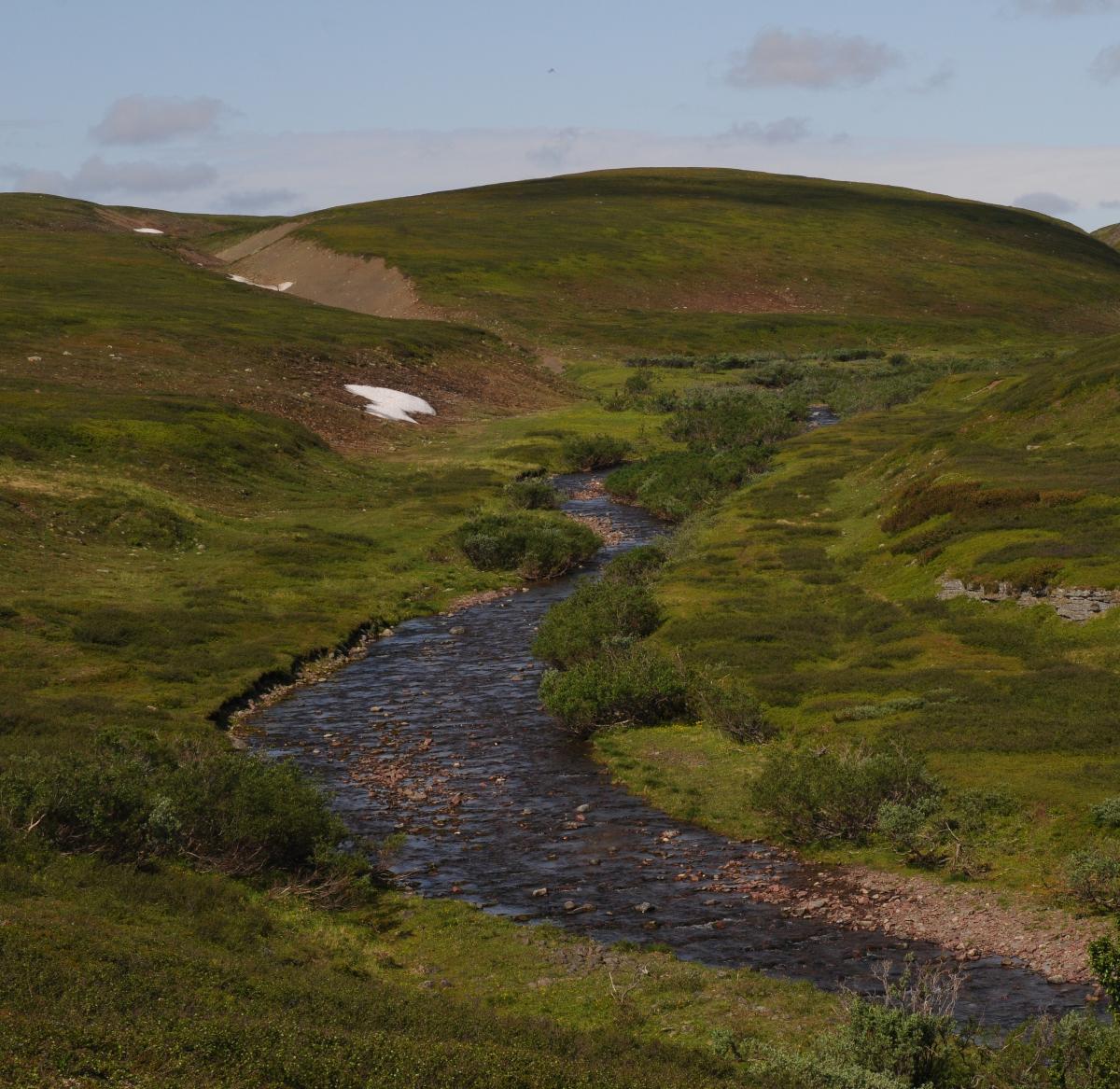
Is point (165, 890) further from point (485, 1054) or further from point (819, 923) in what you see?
point (819, 923)

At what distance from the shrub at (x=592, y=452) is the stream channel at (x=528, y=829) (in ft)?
135

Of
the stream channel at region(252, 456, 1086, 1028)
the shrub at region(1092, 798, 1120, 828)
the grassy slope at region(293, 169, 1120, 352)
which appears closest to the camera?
the stream channel at region(252, 456, 1086, 1028)

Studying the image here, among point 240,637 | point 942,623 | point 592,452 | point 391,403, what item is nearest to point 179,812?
point 240,637

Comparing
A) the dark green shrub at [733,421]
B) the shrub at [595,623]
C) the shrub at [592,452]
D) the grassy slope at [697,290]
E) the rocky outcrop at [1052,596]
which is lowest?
the shrub at [595,623]

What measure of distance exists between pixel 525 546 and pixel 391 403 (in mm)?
39093

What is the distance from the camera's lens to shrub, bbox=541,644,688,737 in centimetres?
3453

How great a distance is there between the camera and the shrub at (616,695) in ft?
113

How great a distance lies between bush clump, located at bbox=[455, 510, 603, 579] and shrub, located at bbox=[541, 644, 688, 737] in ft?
64.3

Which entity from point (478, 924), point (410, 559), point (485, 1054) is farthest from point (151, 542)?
point (485, 1054)

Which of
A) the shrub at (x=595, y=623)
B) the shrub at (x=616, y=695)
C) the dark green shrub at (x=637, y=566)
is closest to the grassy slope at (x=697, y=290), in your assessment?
the dark green shrub at (x=637, y=566)

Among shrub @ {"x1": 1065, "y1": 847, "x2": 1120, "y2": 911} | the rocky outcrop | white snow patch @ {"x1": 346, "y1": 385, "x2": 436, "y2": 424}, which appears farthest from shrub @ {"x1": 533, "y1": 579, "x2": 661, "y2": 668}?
white snow patch @ {"x1": 346, "y1": 385, "x2": 436, "y2": 424}

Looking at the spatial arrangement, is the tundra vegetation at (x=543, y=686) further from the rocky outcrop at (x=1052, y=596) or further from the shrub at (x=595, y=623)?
the rocky outcrop at (x=1052, y=596)

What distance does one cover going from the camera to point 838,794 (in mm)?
26547

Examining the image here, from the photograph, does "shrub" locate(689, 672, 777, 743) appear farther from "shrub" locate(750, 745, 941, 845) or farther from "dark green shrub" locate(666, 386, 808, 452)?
"dark green shrub" locate(666, 386, 808, 452)
